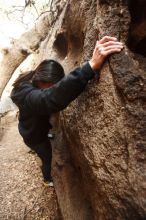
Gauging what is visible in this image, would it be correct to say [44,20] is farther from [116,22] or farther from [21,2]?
[21,2]

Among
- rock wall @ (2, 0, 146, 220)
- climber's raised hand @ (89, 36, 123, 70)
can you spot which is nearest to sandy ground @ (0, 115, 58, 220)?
rock wall @ (2, 0, 146, 220)

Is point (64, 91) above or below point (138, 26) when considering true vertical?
below

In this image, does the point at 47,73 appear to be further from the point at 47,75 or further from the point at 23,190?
the point at 23,190

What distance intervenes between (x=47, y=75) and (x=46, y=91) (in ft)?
1.17

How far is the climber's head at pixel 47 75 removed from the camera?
2744mm

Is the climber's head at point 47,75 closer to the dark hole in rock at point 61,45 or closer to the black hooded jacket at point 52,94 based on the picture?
the black hooded jacket at point 52,94

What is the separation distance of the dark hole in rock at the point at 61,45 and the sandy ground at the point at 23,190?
1652 millimetres

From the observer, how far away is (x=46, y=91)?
244 centimetres

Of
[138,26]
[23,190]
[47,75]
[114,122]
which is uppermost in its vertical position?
[138,26]

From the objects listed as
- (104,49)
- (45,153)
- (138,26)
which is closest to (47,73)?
(104,49)

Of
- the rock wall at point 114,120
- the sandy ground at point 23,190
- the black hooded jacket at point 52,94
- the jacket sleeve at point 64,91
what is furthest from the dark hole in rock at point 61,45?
the jacket sleeve at point 64,91

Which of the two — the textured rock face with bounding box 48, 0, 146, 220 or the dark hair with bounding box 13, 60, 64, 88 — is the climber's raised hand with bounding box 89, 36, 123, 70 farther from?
the dark hair with bounding box 13, 60, 64, 88

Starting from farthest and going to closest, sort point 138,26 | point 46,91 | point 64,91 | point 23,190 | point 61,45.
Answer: point 61,45, point 23,190, point 138,26, point 46,91, point 64,91

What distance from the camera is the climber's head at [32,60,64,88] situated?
2744mm
